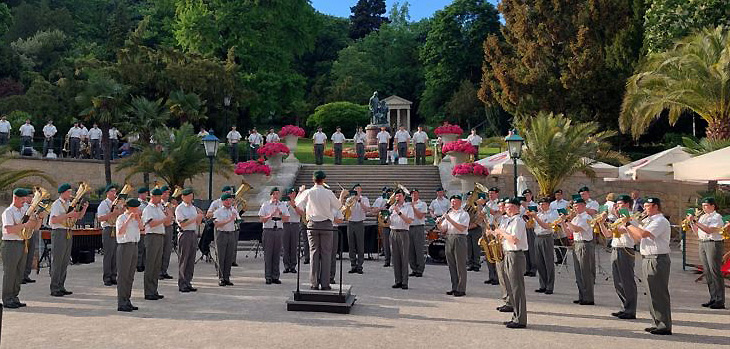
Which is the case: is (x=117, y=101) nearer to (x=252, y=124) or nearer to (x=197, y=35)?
(x=197, y=35)

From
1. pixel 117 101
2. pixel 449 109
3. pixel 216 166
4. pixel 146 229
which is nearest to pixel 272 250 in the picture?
pixel 146 229

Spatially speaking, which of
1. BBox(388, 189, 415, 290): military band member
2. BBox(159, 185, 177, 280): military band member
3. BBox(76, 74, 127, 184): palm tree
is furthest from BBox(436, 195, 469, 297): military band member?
BBox(76, 74, 127, 184): palm tree

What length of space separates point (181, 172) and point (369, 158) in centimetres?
1189

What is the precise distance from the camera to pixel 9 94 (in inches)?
1681

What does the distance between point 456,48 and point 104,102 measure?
36525 millimetres

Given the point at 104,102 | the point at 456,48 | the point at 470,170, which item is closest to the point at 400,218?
the point at 470,170

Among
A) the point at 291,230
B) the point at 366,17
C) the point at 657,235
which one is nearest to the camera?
the point at 657,235

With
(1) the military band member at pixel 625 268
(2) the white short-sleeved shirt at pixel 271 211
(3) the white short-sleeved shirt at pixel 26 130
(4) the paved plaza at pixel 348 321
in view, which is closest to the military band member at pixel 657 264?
(4) the paved plaza at pixel 348 321

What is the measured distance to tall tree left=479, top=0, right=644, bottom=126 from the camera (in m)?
33.3

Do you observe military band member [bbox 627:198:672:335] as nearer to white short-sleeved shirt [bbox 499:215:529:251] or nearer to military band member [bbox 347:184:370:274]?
white short-sleeved shirt [bbox 499:215:529:251]

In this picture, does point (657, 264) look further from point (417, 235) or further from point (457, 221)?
point (417, 235)

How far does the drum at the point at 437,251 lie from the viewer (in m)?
17.9

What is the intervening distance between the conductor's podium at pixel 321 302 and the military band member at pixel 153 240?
9.11 feet

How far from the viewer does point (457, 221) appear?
1277 centimetres
